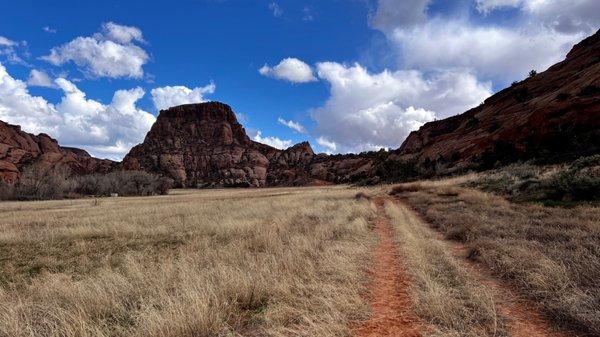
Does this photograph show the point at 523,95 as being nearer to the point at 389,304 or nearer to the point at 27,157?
the point at 389,304

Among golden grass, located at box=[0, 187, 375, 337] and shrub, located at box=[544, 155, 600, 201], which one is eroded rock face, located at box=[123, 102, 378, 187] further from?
golden grass, located at box=[0, 187, 375, 337]

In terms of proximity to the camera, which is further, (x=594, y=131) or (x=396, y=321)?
(x=594, y=131)

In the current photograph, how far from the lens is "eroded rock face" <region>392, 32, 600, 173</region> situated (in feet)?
121

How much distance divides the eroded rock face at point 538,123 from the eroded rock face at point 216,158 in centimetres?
6202

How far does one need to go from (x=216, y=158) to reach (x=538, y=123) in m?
141

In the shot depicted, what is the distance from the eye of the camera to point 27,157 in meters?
126

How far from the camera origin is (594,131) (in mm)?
34344

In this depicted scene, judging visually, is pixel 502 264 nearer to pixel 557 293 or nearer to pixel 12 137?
pixel 557 293

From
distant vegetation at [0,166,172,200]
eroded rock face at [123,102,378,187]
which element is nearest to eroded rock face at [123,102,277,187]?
eroded rock face at [123,102,378,187]

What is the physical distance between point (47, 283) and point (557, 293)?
9.77 meters

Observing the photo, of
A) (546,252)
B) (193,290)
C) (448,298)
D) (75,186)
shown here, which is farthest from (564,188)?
(75,186)

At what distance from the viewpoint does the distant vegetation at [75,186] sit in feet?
251

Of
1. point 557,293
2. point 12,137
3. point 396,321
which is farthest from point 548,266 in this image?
point 12,137

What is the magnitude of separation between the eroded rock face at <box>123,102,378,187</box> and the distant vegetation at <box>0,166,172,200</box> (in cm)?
5292
